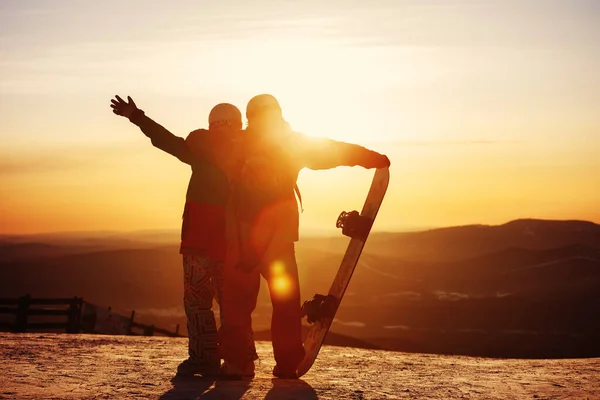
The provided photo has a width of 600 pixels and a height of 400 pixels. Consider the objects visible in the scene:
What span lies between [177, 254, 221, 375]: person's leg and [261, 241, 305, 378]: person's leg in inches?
22.4

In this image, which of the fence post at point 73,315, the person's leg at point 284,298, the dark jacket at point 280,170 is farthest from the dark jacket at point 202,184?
the fence post at point 73,315

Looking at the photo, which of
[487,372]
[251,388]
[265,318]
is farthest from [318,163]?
[265,318]

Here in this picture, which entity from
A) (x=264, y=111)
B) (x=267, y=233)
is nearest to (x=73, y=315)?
(x=267, y=233)

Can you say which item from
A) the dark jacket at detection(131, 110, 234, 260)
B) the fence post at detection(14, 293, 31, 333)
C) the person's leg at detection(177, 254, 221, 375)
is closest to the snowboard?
the person's leg at detection(177, 254, 221, 375)

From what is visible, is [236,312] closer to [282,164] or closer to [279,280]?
[279,280]

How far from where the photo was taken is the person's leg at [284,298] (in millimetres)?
7418

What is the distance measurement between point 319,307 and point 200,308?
1.13 m

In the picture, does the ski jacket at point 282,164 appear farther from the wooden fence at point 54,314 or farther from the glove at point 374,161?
the wooden fence at point 54,314

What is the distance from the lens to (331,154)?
7656mm

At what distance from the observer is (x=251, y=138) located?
24.7ft

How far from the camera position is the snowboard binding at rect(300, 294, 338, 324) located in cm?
797

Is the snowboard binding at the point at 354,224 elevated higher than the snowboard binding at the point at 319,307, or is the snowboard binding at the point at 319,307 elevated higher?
the snowboard binding at the point at 354,224

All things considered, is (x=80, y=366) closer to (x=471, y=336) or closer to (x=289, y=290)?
(x=289, y=290)

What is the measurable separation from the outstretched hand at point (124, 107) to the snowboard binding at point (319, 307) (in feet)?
7.80
